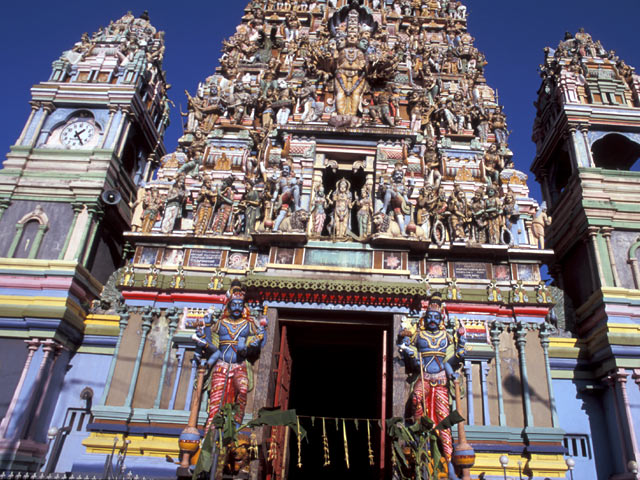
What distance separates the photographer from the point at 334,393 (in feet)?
71.5

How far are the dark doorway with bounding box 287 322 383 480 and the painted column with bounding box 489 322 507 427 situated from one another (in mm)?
3620

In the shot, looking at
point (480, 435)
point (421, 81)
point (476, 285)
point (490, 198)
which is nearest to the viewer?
point (480, 435)

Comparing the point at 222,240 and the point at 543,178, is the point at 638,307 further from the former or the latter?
the point at 222,240

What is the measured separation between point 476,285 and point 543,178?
12549mm

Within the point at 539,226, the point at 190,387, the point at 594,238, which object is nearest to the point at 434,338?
the point at 539,226

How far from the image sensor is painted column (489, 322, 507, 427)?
14180 mm

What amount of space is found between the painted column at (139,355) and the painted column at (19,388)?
334 cm

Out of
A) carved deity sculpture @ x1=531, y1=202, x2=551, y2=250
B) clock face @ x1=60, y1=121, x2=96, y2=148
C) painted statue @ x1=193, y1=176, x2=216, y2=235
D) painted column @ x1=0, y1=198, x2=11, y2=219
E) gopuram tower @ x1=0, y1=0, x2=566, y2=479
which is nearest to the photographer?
gopuram tower @ x1=0, y1=0, x2=566, y2=479

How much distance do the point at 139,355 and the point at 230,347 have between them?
3677mm

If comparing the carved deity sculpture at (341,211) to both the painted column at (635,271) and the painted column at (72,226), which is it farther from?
the painted column at (635,271)

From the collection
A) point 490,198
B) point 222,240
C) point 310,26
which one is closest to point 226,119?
point 222,240

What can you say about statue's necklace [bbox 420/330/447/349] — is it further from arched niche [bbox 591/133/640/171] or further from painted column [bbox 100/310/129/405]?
arched niche [bbox 591/133/640/171]

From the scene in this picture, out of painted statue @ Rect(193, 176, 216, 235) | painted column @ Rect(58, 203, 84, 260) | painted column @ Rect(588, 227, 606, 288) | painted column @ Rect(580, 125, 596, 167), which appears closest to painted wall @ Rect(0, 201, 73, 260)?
painted column @ Rect(58, 203, 84, 260)

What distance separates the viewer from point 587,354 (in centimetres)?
1655
